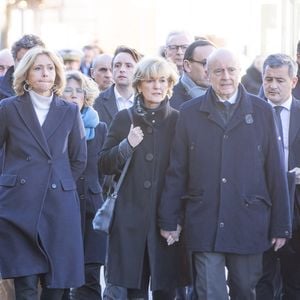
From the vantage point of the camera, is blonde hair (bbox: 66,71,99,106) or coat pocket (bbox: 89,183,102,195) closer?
coat pocket (bbox: 89,183,102,195)

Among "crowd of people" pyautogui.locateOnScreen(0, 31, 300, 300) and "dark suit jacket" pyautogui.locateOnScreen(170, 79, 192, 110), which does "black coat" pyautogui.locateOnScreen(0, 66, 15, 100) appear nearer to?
"crowd of people" pyautogui.locateOnScreen(0, 31, 300, 300)

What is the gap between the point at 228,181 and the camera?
24.9 feet

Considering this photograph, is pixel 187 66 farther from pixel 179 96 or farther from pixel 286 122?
pixel 286 122

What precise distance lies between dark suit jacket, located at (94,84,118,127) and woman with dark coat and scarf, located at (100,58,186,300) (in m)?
1.88

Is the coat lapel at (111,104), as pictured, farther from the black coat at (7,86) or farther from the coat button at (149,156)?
the coat button at (149,156)

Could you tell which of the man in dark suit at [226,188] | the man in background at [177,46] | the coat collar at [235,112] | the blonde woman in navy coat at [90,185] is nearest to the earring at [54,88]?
the blonde woman in navy coat at [90,185]

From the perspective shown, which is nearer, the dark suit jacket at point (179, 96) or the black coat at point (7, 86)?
the black coat at point (7, 86)

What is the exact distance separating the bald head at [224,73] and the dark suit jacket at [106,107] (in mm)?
2147

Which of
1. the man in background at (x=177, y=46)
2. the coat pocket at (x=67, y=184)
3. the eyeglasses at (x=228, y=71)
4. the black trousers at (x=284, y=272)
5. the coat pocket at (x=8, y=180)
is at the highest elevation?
the man in background at (x=177, y=46)

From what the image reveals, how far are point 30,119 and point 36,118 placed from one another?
0.04 m

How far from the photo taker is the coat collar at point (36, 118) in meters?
7.78

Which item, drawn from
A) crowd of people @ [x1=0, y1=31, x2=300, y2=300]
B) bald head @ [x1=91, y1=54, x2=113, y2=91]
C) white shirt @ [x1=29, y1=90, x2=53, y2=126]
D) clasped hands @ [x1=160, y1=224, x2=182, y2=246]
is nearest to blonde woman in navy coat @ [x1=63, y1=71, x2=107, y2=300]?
crowd of people @ [x1=0, y1=31, x2=300, y2=300]

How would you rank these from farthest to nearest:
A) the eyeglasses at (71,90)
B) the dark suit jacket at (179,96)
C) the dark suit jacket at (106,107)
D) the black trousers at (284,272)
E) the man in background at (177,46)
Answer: the man in background at (177,46), the dark suit jacket at (106,107), the dark suit jacket at (179,96), the eyeglasses at (71,90), the black trousers at (284,272)

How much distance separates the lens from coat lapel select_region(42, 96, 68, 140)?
7859 millimetres
